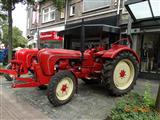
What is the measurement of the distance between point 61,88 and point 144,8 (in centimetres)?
502

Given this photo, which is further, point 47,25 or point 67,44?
point 47,25

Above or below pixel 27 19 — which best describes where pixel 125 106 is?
below

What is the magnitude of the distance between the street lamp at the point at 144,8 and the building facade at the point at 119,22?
2.30 ft

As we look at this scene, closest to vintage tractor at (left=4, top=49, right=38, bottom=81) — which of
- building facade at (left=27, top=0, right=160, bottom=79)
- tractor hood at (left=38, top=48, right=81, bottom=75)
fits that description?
tractor hood at (left=38, top=48, right=81, bottom=75)

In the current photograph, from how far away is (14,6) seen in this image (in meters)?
13.1

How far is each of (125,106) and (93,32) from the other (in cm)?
277

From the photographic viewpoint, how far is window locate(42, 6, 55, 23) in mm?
20984

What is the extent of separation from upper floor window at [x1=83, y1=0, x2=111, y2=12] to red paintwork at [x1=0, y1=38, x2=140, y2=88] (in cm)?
769

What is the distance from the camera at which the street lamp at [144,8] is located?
9289 millimetres

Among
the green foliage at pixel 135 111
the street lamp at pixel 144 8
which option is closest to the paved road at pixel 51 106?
the green foliage at pixel 135 111

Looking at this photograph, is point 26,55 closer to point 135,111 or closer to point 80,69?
point 80,69

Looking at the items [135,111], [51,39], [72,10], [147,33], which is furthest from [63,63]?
[51,39]

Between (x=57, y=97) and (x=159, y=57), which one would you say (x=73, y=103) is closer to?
(x=57, y=97)

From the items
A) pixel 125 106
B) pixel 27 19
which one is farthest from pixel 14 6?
pixel 27 19
